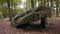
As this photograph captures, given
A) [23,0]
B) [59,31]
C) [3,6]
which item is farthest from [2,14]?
[59,31]

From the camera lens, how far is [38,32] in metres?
9.05

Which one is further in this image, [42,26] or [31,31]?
[42,26]

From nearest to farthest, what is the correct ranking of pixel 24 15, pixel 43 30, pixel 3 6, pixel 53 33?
pixel 53 33 < pixel 43 30 < pixel 24 15 < pixel 3 6

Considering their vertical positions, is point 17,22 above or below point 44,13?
below

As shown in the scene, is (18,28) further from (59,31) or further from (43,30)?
(59,31)

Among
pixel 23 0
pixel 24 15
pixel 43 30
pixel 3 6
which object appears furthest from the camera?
pixel 23 0

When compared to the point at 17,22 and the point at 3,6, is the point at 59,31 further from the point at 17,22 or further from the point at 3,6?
the point at 3,6

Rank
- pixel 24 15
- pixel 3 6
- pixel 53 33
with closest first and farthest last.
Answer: pixel 53 33
pixel 24 15
pixel 3 6

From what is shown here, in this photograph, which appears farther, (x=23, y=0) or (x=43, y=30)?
(x=23, y=0)

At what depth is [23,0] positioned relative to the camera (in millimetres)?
26406

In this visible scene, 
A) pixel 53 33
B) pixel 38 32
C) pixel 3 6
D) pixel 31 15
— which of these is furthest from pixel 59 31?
pixel 3 6

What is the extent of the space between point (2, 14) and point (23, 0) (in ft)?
17.3

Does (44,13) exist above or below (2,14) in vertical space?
above

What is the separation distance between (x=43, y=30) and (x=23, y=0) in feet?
57.4
